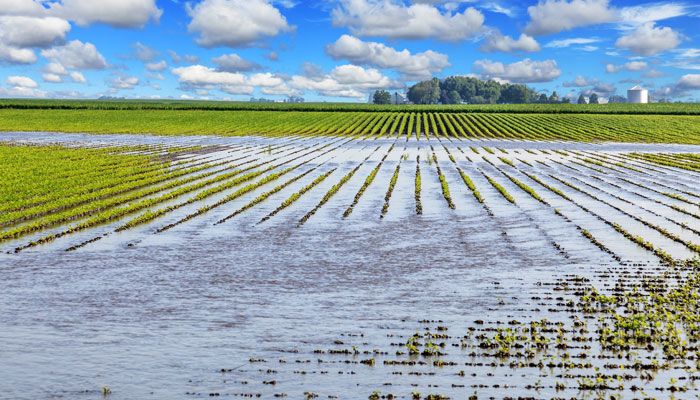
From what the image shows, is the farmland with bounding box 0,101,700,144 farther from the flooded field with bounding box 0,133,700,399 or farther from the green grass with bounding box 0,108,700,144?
the flooded field with bounding box 0,133,700,399

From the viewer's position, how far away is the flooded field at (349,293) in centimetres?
1067

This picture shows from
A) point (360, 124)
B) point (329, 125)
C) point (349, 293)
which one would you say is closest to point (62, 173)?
point (349, 293)

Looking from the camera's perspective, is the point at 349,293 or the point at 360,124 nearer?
the point at 349,293

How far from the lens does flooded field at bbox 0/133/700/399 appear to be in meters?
10.7

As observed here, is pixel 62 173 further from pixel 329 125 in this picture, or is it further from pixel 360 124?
pixel 360 124

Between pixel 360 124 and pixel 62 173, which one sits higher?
pixel 360 124

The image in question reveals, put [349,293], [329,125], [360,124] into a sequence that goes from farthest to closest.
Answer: [360,124] < [329,125] < [349,293]

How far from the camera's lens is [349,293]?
1530cm

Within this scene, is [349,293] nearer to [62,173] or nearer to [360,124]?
[62,173]

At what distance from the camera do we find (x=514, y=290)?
51.1 feet

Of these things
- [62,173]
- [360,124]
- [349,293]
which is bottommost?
[349,293]

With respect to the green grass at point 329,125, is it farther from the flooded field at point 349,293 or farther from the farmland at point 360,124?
the flooded field at point 349,293

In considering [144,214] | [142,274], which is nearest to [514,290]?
[142,274]

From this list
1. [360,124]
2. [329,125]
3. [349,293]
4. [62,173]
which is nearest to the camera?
[349,293]
